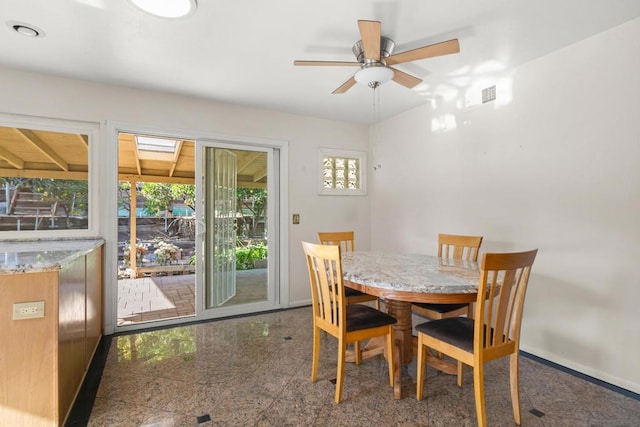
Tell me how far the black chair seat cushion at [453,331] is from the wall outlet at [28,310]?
1.92m

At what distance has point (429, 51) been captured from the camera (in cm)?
197

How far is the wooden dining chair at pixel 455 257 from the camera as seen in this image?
2.32 meters

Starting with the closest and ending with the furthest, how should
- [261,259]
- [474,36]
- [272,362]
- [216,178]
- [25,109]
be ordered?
1. [474,36]
2. [272,362]
3. [25,109]
4. [216,178]
5. [261,259]

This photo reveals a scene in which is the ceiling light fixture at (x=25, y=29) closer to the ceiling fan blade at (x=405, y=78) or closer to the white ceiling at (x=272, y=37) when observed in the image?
the white ceiling at (x=272, y=37)

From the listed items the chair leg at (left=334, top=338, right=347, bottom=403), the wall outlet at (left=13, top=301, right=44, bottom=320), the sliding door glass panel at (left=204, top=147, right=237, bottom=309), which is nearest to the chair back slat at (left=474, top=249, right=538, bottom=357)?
the chair leg at (left=334, top=338, right=347, bottom=403)

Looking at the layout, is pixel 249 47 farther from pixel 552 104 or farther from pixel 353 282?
pixel 552 104

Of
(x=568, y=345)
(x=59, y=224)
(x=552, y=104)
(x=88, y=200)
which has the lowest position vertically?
(x=568, y=345)

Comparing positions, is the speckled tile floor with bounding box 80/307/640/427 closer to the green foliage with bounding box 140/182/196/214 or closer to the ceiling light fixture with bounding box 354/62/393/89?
the ceiling light fixture with bounding box 354/62/393/89

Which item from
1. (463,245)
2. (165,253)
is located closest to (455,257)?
(463,245)

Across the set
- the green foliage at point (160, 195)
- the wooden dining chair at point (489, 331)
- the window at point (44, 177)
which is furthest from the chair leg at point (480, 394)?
the green foliage at point (160, 195)

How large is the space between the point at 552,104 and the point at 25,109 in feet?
14.1

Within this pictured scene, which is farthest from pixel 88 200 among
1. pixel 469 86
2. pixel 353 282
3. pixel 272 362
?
pixel 469 86

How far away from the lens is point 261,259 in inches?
154

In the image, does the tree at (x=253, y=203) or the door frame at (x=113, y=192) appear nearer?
the door frame at (x=113, y=192)
